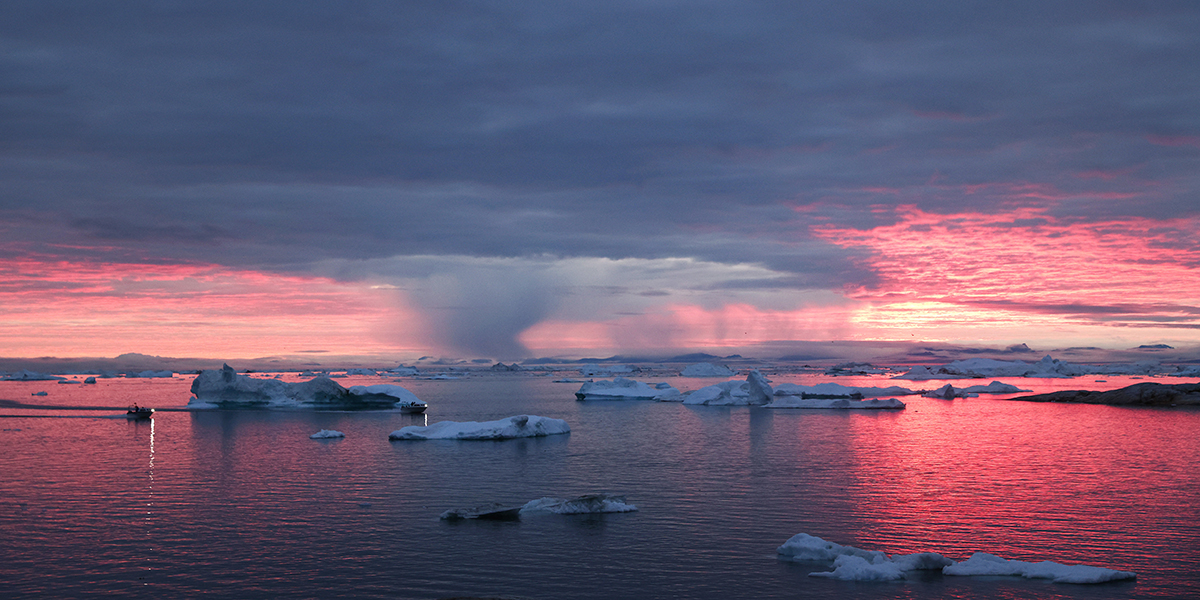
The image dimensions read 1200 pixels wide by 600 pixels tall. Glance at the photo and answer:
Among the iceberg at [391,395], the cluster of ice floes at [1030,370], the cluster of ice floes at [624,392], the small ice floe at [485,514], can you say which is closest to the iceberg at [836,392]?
the cluster of ice floes at [624,392]

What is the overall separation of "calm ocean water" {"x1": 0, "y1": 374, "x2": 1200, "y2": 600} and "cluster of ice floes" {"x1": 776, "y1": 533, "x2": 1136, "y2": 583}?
36 cm

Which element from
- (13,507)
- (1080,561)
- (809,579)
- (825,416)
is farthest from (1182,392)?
(13,507)

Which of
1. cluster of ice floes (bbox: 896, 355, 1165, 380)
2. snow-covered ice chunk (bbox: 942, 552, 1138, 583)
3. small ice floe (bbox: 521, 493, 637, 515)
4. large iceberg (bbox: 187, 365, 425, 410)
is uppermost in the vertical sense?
large iceberg (bbox: 187, 365, 425, 410)

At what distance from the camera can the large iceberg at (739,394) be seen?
8631 centimetres

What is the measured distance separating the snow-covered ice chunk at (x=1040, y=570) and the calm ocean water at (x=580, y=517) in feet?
1.05

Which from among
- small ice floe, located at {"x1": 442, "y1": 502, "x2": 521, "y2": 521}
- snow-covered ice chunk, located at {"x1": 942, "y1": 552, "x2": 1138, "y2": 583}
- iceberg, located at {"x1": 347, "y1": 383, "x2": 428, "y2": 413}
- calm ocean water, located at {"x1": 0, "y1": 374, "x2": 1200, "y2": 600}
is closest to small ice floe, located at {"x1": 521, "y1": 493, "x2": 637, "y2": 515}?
calm ocean water, located at {"x1": 0, "y1": 374, "x2": 1200, "y2": 600}

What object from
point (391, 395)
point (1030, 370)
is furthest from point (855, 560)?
point (1030, 370)

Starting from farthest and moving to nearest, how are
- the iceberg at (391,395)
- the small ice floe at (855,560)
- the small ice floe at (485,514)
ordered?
the iceberg at (391,395)
the small ice floe at (485,514)
the small ice floe at (855,560)

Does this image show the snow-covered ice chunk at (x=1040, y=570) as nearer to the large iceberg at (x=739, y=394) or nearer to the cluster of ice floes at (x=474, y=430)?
the cluster of ice floes at (x=474, y=430)

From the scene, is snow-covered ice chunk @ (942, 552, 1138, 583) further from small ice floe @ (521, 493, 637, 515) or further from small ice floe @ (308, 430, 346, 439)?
small ice floe @ (308, 430, 346, 439)

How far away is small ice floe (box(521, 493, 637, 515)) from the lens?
2467 cm

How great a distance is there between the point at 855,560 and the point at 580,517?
9.02 m

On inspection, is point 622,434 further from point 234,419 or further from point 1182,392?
point 1182,392

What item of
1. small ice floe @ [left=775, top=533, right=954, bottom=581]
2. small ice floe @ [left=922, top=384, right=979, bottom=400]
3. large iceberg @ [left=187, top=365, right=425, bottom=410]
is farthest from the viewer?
small ice floe @ [left=922, top=384, right=979, bottom=400]
